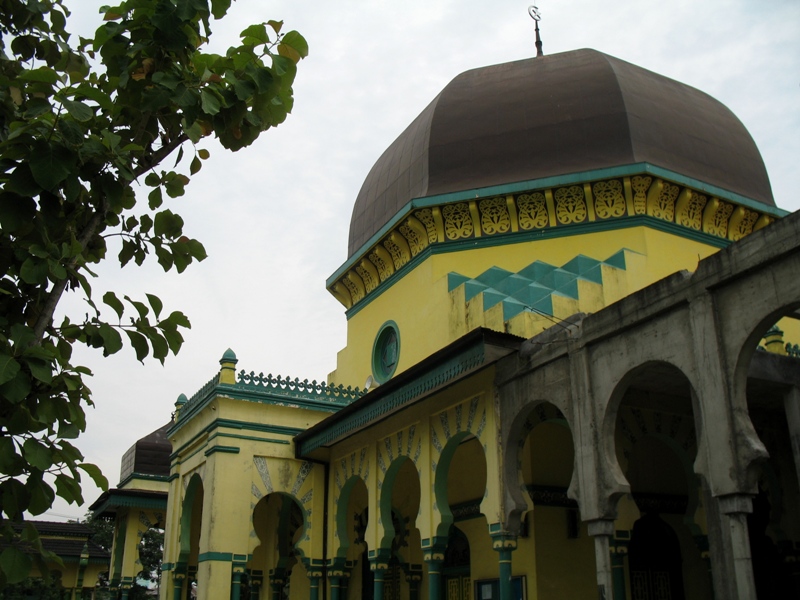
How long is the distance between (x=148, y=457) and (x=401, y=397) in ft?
42.6

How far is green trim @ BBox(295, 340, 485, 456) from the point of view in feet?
33.0

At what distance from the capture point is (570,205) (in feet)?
44.9

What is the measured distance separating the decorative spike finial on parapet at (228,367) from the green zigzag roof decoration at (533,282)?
13.7 feet

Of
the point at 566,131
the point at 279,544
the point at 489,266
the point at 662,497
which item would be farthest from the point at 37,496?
the point at 279,544

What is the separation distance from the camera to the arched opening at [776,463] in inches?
354

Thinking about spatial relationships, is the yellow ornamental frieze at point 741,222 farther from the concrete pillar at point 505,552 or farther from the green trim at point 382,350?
the concrete pillar at point 505,552

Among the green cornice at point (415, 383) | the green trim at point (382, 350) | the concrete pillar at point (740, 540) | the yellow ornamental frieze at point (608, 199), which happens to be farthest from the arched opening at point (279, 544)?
the concrete pillar at point (740, 540)

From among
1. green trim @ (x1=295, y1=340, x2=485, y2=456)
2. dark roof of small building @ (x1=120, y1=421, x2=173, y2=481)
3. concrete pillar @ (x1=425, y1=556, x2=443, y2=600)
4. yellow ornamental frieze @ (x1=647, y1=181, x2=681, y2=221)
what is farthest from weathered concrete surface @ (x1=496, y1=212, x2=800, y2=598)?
dark roof of small building @ (x1=120, y1=421, x2=173, y2=481)

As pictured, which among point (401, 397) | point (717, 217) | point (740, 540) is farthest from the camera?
point (717, 217)

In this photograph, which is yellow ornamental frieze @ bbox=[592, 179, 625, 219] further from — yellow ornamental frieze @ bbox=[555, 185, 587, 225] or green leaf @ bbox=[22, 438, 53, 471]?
green leaf @ bbox=[22, 438, 53, 471]

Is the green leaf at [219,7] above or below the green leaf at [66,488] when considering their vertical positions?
above

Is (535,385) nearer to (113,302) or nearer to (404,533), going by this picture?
(404,533)

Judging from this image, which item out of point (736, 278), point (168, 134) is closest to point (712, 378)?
point (736, 278)

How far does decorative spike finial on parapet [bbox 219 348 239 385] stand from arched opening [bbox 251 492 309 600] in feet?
9.24
